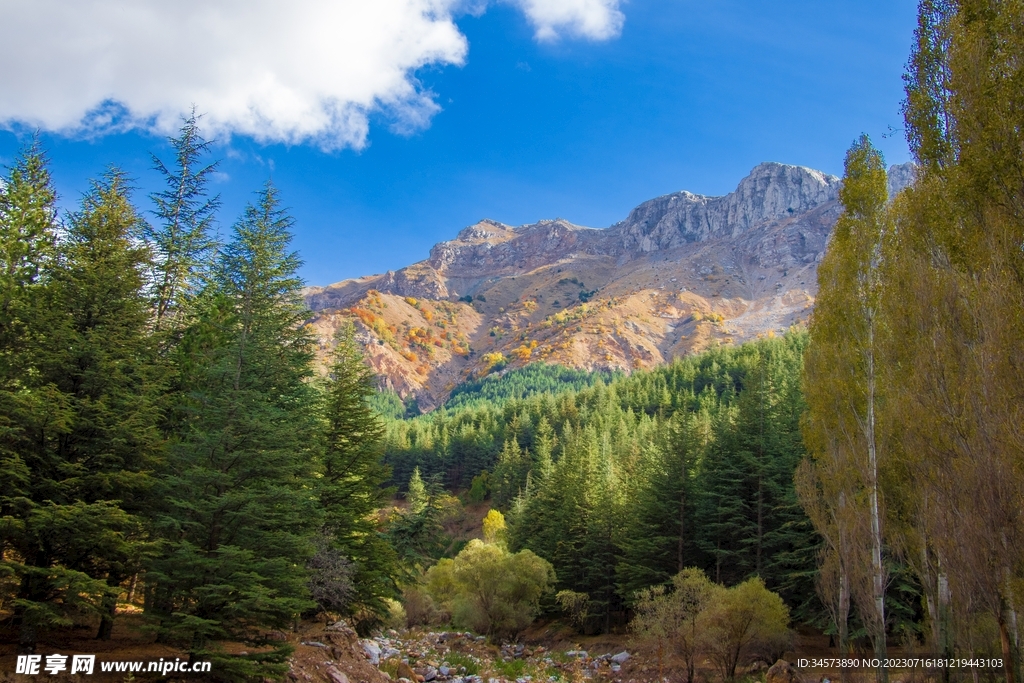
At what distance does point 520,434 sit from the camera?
324 ft

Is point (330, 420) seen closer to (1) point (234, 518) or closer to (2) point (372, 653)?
(2) point (372, 653)

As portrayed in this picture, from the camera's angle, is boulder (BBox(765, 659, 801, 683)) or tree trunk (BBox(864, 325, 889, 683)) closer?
tree trunk (BBox(864, 325, 889, 683))

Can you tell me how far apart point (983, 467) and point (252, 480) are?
14264 mm

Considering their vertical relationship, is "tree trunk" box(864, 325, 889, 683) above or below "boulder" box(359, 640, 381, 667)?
above

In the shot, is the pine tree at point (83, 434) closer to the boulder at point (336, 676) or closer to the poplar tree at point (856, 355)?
the boulder at point (336, 676)

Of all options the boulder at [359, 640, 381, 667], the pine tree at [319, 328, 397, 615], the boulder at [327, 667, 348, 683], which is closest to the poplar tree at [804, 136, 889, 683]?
the boulder at [327, 667, 348, 683]

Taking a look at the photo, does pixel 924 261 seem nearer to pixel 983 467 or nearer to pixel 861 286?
pixel 983 467

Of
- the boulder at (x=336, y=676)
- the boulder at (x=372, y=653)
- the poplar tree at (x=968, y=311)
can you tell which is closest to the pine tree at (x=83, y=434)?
the boulder at (x=336, y=676)

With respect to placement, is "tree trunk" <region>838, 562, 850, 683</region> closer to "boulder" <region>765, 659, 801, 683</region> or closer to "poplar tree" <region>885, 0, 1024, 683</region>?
"poplar tree" <region>885, 0, 1024, 683</region>

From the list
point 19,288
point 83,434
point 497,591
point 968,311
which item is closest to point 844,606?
point 968,311

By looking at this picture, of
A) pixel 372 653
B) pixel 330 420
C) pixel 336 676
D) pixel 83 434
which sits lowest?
pixel 372 653

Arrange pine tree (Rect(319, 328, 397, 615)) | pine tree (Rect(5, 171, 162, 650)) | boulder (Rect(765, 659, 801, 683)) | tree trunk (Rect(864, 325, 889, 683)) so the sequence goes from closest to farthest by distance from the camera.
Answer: pine tree (Rect(5, 171, 162, 650))
tree trunk (Rect(864, 325, 889, 683))
boulder (Rect(765, 659, 801, 683))
pine tree (Rect(319, 328, 397, 615))

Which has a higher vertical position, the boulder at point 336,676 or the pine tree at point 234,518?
the pine tree at point 234,518

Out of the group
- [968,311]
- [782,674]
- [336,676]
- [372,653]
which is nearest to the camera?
[968,311]
